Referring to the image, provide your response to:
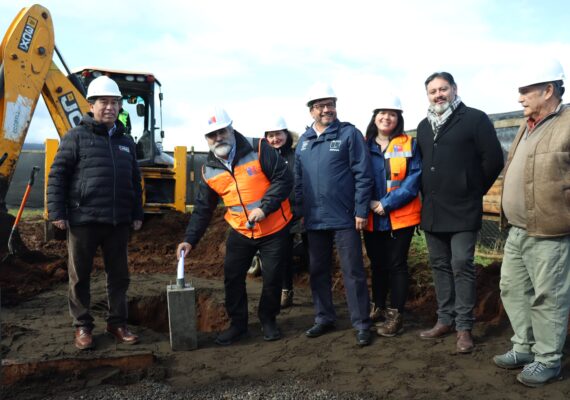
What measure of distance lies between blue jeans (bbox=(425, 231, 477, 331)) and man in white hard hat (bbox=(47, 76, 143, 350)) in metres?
2.55

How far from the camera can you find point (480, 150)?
12.9 feet

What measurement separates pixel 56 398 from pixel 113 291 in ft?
3.61

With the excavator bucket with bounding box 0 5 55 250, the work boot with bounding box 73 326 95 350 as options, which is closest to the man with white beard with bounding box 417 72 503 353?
the work boot with bounding box 73 326 95 350

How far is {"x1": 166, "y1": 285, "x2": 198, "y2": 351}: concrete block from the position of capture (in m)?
4.23

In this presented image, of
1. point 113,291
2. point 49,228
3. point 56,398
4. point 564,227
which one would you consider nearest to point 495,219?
point 564,227

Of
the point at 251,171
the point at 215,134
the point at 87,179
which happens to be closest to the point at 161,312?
the point at 87,179

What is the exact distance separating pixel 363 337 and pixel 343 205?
3.59 feet

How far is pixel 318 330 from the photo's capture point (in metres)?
4.56

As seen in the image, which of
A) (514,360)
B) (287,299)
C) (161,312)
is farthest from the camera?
(161,312)

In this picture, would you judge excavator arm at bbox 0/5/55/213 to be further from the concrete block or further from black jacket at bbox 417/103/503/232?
black jacket at bbox 417/103/503/232

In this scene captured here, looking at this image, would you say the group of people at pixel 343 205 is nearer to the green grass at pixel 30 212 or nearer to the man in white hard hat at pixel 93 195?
the man in white hard hat at pixel 93 195

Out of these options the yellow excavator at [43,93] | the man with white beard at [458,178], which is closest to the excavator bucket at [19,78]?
the yellow excavator at [43,93]

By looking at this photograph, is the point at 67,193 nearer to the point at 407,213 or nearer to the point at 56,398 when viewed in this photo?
the point at 56,398

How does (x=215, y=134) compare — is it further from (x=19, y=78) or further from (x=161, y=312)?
(x=19, y=78)
